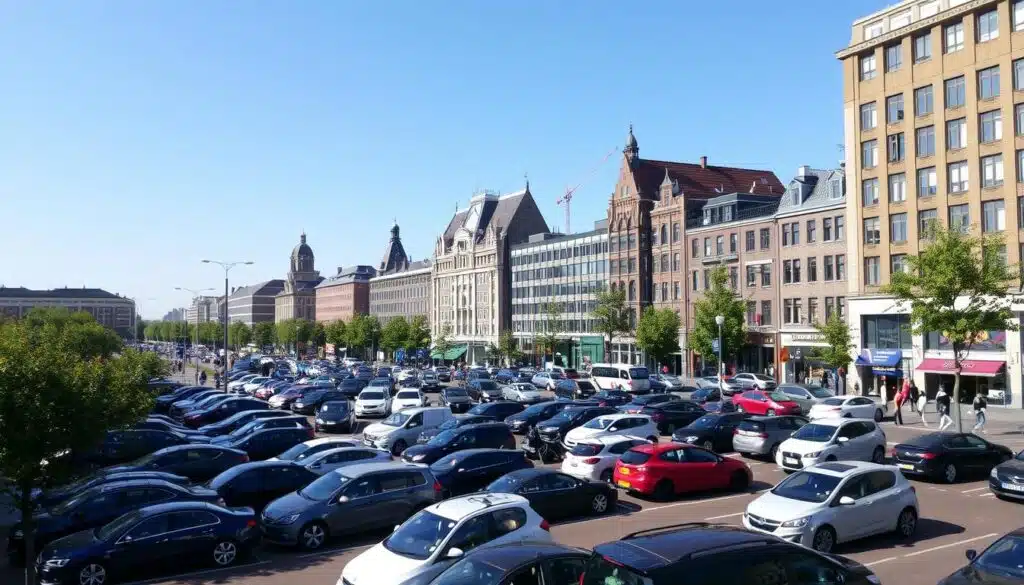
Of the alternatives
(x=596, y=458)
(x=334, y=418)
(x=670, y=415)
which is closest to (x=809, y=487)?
(x=596, y=458)

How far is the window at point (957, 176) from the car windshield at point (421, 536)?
42.4 m

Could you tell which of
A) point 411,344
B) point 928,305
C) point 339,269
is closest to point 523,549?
point 928,305

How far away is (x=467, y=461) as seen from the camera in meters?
20.6

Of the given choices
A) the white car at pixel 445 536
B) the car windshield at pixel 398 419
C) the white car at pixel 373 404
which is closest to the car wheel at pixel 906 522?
the white car at pixel 445 536

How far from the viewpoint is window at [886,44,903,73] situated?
48.5 meters

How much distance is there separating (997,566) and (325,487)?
12.1 m

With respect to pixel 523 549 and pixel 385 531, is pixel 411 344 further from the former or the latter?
pixel 523 549

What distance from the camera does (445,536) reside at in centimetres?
1241

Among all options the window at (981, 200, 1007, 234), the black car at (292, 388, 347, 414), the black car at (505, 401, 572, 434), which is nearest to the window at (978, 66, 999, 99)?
the window at (981, 200, 1007, 234)

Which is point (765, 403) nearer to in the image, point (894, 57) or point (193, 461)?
point (894, 57)

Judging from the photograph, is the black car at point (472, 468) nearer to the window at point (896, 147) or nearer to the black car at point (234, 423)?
the black car at point (234, 423)

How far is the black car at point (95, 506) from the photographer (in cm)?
1593

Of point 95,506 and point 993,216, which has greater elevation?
point 993,216

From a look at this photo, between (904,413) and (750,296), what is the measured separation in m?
26.4
